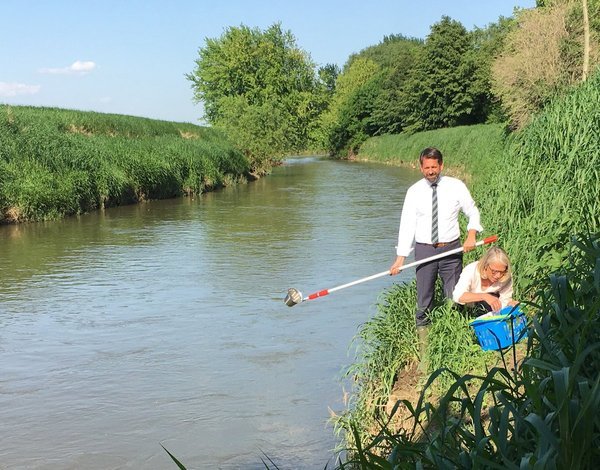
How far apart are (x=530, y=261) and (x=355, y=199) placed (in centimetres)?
1767

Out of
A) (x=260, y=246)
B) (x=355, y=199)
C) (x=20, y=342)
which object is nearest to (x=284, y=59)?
(x=355, y=199)

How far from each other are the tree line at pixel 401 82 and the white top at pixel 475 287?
643 inches

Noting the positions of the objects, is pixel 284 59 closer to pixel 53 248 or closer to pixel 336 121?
pixel 336 121

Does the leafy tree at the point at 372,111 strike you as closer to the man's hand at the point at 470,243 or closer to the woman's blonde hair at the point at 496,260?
the man's hand at the point at 470,243

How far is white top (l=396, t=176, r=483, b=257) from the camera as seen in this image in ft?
20.5

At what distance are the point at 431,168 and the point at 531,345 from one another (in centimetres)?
276

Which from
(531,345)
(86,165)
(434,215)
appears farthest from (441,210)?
(86,165)

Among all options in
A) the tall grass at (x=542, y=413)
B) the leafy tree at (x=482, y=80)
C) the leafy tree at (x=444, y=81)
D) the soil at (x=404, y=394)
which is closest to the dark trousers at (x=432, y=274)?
the soil at (x=404, y=394)

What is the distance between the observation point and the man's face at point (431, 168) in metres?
6.12

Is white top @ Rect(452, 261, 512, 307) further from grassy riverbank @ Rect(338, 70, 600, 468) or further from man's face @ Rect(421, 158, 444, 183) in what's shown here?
man's face @ Rect(421, 158, 444, 183)

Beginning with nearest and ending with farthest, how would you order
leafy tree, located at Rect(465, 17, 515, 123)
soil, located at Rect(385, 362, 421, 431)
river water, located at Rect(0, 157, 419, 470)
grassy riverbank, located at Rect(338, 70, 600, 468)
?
grassy riverbank, located at Rect(338, 70, 600, 468) → soil, located at Rect(385, 362, 421, 431) → river water, located at Rect(0, 157, 419, 470) → leafy tree, located at Rect(465, 17, 515, 123)

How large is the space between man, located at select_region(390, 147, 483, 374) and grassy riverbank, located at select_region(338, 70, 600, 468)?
21 centimetres

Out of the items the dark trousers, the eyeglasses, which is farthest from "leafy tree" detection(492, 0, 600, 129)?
the eyeglasses

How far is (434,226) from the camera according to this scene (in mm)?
6293
